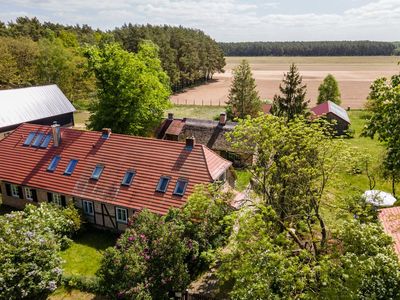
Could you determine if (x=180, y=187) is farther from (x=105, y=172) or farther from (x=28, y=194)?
(x=28, y=194)

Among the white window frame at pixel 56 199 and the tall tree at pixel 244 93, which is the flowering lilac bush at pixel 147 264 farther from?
the tall tree at pixel 244 93

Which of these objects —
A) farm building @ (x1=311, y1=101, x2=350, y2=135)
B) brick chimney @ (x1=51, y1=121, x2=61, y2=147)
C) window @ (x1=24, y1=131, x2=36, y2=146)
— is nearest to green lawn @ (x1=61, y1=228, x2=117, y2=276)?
brick chimney @ (x1=51, y1=121, x2=61, y2=147)

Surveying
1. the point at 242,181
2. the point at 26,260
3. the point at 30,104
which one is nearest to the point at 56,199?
the point at 26,260

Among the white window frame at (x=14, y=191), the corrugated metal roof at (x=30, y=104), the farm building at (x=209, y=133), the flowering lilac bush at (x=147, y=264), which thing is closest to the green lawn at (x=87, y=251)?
the flowering lilac bush at (x=147, y=264)

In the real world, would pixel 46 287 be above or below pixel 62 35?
below

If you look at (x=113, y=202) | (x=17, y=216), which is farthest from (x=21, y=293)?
(x=113, y=202)

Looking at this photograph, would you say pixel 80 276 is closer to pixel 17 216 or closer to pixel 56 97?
pixel 17 216
